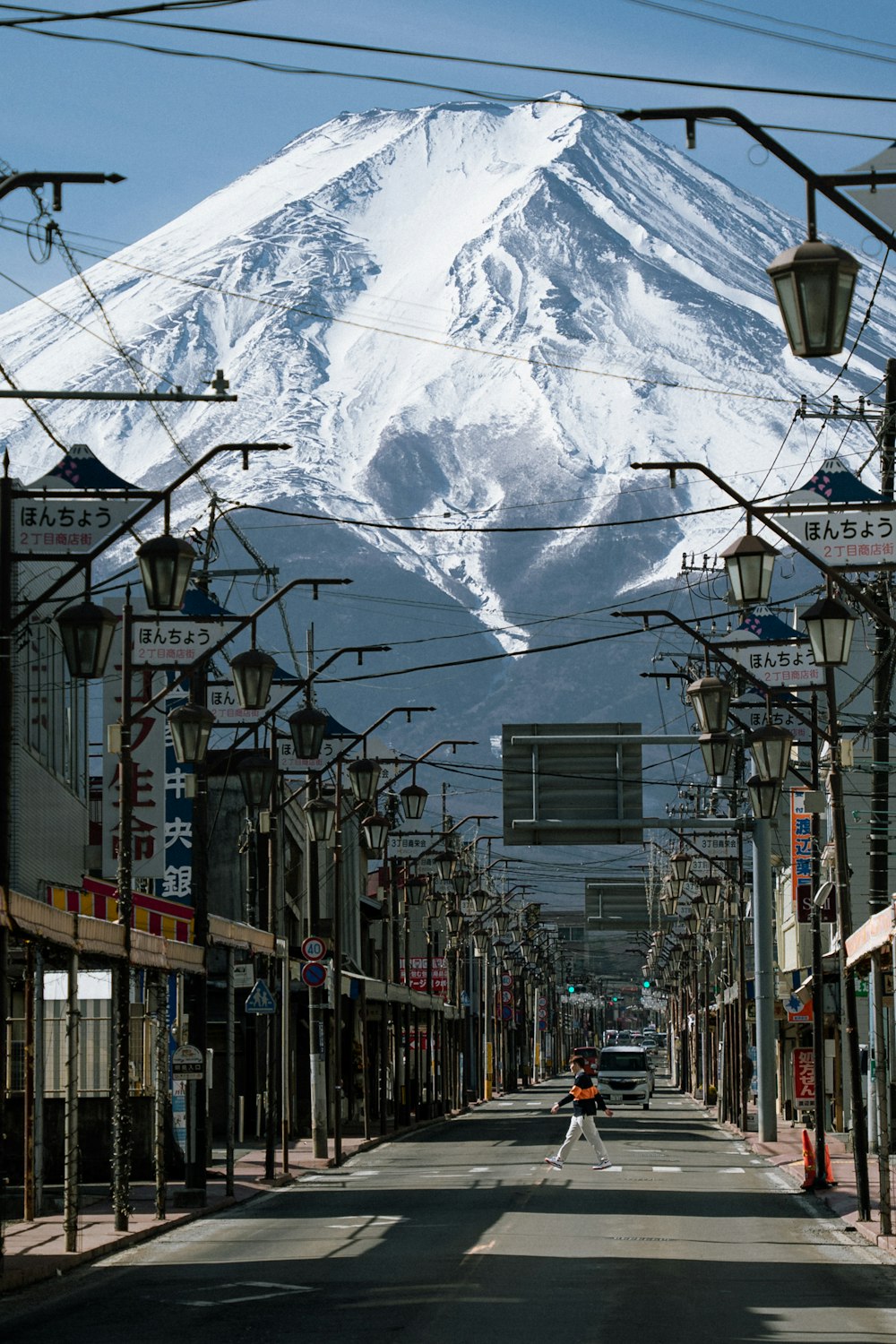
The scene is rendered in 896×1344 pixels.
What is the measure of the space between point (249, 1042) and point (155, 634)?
Answer: 29.3 meters

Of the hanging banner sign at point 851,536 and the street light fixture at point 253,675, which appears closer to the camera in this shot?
the hanging banner sign at point 851,536

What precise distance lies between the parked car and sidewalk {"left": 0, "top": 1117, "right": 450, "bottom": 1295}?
34997 millimetres

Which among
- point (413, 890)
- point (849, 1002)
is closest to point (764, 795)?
point (849, 1002)

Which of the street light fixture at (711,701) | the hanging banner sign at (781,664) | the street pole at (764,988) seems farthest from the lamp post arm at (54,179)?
the street pole at (764,988)

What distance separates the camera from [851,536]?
23312 millimetres

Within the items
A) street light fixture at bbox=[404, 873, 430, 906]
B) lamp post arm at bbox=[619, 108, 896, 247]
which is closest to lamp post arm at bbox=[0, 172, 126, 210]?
lamp post arm at bbox=[619, 108, 896, 247]

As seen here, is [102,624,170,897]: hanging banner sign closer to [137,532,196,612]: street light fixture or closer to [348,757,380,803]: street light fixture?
[348,757,380,803]: street light fixture

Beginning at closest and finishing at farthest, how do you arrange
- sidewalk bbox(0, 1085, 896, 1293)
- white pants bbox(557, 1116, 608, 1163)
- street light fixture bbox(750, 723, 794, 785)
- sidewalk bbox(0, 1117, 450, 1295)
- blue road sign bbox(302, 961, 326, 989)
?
sidewalk bbox(0, 1117, 450, 1295) < sidewalk bbox(0, 1085, 896, 1293) < street light fixture bbox(750, 723, 794, 785) < white pants bbox(557, 1116, 608, 1163) < blue road sign bbox(302, 961, 326, 989)

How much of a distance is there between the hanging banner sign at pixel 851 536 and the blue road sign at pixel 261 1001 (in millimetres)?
15769

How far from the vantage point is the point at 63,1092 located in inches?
1463

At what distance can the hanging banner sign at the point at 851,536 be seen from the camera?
76.2 feet

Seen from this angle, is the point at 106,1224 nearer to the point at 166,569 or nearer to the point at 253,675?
the point at 253,675

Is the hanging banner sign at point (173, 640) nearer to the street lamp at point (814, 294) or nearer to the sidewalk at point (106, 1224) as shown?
the sidewalk at point (106, 1224)

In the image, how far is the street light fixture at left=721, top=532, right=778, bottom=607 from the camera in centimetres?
2364
